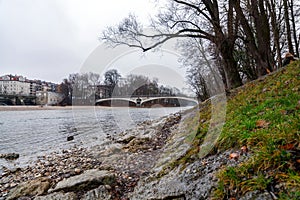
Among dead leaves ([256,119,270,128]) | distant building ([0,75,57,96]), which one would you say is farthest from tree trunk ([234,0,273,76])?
distant building ([0,75,57,96])

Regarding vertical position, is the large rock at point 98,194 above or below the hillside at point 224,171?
below

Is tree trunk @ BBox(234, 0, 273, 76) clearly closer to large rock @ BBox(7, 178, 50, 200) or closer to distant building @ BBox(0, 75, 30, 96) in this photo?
large rock @ BBox(7, 178, 50, 200)

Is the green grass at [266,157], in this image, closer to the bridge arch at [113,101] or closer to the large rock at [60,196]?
the large rock at [60,196]

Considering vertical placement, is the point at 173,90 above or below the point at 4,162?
above

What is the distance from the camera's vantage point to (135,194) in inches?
130

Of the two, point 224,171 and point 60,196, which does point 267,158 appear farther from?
point 60,196

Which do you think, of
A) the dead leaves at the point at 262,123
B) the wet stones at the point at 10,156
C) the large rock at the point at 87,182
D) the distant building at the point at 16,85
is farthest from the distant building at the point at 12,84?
the dead leaves at the point at 262,123

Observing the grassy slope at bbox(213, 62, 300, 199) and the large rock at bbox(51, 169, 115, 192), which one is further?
the large rock at bbox(51, 169, 115, 192)

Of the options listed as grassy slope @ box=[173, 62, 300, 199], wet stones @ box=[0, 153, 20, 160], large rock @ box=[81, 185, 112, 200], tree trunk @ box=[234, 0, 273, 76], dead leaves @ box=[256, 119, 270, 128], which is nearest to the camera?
grassy slope @ box=[173, 62, 300, 199]

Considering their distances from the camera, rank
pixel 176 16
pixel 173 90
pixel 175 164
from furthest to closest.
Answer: pixel 173 90 → pixel 176 16 → pixel 175 164

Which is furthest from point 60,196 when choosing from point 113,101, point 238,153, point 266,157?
point 113,101

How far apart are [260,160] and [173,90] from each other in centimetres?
2716

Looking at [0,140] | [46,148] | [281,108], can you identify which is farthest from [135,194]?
[0,140]

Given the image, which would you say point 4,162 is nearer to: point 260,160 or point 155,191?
point 155,191
